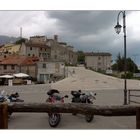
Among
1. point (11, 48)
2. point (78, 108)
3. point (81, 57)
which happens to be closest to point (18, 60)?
point (11, 48)

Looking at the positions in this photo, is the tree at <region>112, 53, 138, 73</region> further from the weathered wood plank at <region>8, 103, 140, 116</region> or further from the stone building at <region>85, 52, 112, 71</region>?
the weathered wood plank at <region>8, 103, 140, 116</region>

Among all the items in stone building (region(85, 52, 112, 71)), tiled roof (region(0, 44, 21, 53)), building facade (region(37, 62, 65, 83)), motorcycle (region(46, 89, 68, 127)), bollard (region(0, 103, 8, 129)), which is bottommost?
motorcycle (region(46, 89, 68, 127))

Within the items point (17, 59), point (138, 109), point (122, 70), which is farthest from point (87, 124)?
point (138, 109)

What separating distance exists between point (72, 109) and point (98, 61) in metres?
3.83

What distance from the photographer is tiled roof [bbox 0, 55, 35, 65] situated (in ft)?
21.2

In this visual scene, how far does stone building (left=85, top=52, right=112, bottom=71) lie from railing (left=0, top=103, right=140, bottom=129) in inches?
133

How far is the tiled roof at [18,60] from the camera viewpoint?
21.2 ft

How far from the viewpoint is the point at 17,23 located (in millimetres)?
5590

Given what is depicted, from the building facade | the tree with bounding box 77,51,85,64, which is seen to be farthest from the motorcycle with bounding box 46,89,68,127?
the tree with bounding box 77,51,85,64

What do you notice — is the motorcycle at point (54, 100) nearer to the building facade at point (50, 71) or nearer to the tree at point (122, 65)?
the building facade at point (50, 71)

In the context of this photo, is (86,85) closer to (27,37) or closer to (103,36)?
(103,36)

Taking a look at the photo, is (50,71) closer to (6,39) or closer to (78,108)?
(6,39)

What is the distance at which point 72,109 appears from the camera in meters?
2.30

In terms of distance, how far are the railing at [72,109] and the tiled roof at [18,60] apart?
4.13m
